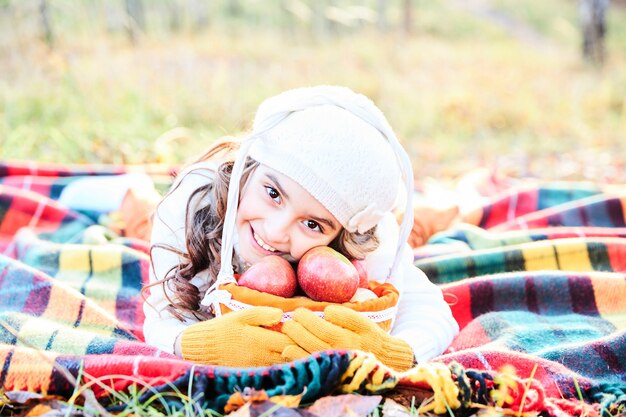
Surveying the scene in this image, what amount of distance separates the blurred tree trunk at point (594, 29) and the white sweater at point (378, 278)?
28.4ft

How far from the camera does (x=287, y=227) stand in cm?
201

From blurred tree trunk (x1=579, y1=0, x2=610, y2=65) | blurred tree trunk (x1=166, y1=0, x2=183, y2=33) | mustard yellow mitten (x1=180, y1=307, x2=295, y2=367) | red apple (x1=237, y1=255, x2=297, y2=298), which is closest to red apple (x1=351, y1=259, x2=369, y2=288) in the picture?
red apple (x1=237, y1=255, x2=297, y2=298)

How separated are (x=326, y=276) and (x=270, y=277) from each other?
17cm

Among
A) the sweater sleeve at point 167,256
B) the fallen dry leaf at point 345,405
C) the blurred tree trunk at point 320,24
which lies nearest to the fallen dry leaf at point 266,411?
the fallen dry leaf at point 345,405

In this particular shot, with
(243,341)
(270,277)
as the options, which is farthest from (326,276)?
(243,341)

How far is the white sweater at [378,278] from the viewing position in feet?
7.09

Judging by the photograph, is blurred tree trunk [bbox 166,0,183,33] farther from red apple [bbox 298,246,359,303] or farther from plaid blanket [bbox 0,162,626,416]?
red apple [bbox 298,246,359,303]

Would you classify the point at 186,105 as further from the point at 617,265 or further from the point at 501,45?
the point at 501,45

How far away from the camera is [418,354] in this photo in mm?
2121

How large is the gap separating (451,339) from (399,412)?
2.00 feet

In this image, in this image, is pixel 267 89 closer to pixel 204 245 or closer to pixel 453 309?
pixel 453 309

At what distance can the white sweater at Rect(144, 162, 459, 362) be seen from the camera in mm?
2162

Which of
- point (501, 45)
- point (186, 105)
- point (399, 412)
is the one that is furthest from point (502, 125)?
point (501, 45)

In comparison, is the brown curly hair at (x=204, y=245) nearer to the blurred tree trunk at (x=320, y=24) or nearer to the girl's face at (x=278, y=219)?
the girl's face at (x=278, y=219)
